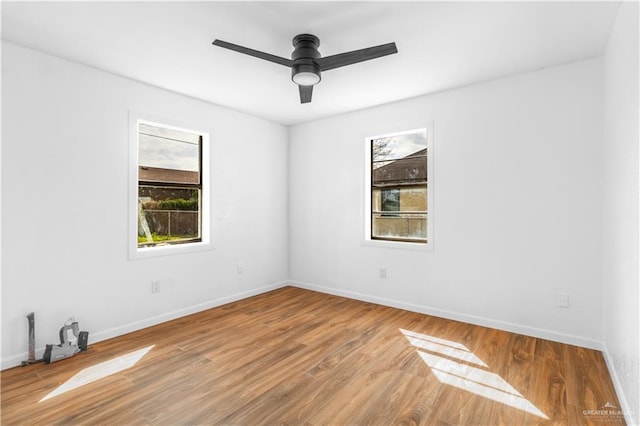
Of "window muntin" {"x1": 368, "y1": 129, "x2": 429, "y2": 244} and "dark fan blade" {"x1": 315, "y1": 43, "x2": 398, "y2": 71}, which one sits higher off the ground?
"dark fan blade" {"x1": 315, "y1": 43, "x2": 398, "y2": 71}

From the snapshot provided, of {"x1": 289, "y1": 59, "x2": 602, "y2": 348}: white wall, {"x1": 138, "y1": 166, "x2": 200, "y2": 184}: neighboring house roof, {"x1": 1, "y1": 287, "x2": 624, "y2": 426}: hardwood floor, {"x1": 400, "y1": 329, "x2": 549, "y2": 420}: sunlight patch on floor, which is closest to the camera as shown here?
{"x1": 1, "y1": 287, "x2": 624, "y2": 426}: hardwood floor

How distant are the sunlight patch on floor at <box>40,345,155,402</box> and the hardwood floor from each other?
0.02 meters

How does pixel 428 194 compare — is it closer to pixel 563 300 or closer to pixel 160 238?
pixel 563 300

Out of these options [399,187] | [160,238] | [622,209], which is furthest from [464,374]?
[160,238]

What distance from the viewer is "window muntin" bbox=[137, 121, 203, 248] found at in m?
3.56

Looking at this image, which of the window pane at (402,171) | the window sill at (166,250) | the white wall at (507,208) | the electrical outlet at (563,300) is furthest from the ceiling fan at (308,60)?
the electrical outlet at (563,300)

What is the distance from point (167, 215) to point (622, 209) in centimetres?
406

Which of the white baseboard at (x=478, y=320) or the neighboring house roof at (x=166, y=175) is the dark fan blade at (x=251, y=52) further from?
the white baseboard at (x=478, y=320)

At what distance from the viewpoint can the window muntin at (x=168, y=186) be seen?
356 cm

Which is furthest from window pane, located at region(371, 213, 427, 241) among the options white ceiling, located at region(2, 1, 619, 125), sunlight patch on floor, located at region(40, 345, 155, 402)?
sunlight patch on floor, located at region(40, 345, 155, 402)

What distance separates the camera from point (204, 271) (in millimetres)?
3949

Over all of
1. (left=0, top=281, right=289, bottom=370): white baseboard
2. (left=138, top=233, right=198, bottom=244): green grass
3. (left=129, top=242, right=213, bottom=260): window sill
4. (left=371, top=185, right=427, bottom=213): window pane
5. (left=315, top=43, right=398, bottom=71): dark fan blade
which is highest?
(left=315, top=43, right=398, bottom=71): dark fan blade

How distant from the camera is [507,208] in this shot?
3229mm

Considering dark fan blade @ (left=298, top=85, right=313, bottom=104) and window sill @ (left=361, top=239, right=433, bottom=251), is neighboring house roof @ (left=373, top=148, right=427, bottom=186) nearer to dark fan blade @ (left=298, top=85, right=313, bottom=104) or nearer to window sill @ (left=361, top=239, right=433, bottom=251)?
window sill @ (left=361, top=239, right=433, bottom=251)
